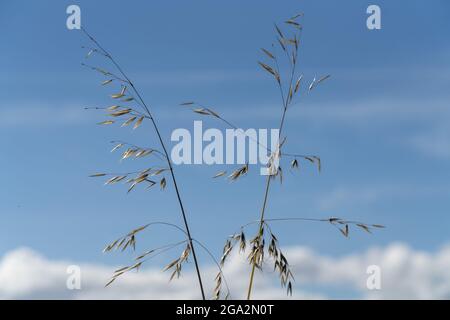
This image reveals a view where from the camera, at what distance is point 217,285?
287cm
